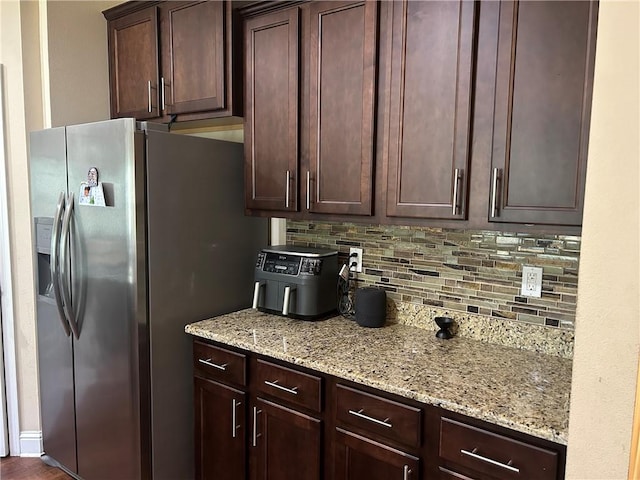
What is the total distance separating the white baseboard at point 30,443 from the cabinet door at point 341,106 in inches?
83.9

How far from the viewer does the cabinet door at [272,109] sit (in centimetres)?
202

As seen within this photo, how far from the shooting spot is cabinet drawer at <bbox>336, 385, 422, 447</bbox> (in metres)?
1.47

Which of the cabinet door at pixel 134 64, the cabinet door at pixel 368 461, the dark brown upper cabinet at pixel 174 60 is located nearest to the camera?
the cabinet door at pixel 368 461

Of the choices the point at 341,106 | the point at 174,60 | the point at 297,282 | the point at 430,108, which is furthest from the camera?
the point at 174,60

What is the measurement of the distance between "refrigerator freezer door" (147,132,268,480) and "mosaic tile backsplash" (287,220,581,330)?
48 centimetres

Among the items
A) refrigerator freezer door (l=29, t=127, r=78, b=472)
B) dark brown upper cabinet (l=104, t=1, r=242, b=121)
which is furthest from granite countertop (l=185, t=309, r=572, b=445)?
dark brown upper cabinet (l=104, t=1, r=242, b=121)

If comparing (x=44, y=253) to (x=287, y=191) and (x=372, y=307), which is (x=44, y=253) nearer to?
(x=287, y=191)

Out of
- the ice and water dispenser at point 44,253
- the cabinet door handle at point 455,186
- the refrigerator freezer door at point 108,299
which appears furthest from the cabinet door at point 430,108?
the ice and water dispenser at point 44,253

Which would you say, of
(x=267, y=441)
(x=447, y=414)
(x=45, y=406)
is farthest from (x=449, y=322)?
(x=45, y=406)

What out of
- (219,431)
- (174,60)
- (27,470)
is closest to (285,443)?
(219,431)

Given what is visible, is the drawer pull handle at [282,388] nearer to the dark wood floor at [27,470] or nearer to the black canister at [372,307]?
the black canister at [372,307]

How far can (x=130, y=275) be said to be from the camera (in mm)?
1967

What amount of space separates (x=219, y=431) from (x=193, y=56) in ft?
5.72

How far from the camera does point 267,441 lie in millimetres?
1872
